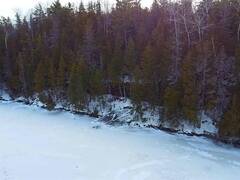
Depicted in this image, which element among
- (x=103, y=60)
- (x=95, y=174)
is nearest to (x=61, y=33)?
(x=103, y=60)

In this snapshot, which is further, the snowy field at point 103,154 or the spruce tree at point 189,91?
the spruce tree at point 189,91

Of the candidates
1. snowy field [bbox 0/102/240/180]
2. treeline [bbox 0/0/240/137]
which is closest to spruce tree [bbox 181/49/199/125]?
treeline [bbox 0/0/240/137]

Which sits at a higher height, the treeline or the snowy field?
the treeline

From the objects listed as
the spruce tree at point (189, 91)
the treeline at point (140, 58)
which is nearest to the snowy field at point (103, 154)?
the spruce tree at point (189, 91)

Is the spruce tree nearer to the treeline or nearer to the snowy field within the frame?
the treeline

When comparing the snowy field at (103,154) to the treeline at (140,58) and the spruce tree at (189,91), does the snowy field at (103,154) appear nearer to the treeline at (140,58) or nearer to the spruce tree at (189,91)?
the spruce tree at (189,91)

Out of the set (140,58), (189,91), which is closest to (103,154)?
(189,91)
